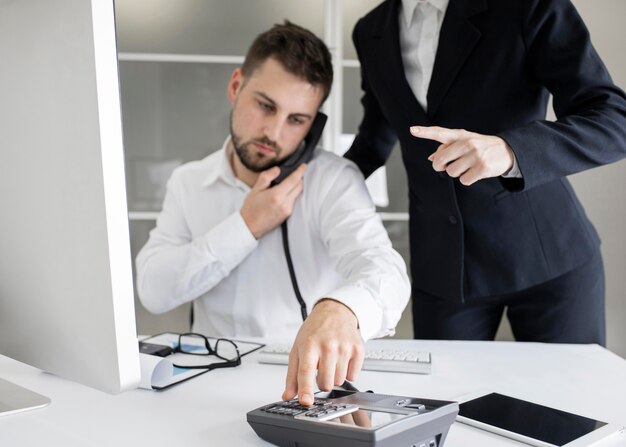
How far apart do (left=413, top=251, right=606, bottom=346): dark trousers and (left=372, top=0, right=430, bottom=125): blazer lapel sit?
1.58ft

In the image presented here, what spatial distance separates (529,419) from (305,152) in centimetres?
100

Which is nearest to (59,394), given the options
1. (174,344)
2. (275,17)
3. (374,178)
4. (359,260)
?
(174,344)

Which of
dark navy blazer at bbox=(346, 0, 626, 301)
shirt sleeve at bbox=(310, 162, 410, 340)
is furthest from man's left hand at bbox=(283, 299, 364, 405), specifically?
dark navy blazer at bbox=(346, 0, 626, 301)

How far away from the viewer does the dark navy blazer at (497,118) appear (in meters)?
→ 1.37

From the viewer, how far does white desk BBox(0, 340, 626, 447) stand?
814mm

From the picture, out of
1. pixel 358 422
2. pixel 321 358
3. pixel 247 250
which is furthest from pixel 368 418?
pixel 247 250

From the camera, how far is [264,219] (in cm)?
160

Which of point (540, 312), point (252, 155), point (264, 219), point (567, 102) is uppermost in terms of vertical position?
point (567, 102)

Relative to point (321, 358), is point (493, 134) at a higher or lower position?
higher

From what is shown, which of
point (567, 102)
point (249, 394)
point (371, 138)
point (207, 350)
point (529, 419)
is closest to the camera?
point (529, 419)

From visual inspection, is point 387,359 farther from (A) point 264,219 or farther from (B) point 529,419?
(A) point 264,219

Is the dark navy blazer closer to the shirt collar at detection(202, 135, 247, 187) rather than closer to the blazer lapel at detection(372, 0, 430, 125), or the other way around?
the blazer lapel at detection(372, 0, 430, 125)

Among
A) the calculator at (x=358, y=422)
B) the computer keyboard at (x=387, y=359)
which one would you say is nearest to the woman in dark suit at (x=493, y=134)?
the computer keyboard at (x=387, y=359)

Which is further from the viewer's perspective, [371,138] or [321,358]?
[371,138]
